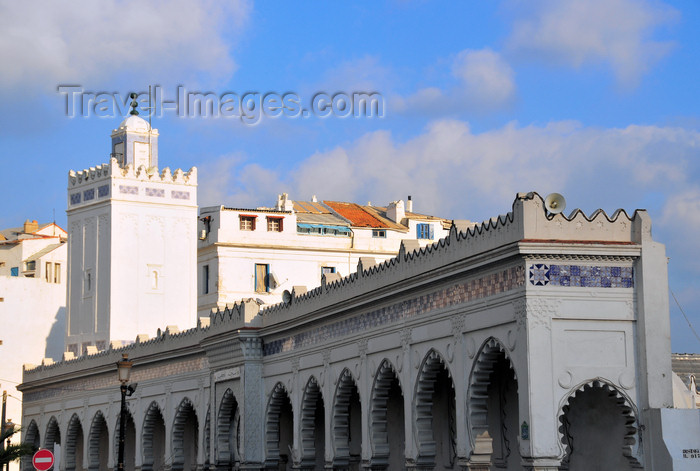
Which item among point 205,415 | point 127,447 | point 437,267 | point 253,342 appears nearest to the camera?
point 437,267

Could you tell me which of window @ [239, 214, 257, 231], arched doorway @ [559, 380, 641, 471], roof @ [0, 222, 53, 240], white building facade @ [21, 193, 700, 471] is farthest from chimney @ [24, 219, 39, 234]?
arched doorway @ [559, 380, 641, 471]

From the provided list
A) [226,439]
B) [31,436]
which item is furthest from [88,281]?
[226,439]

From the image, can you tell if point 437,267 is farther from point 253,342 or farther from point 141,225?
point 141,225

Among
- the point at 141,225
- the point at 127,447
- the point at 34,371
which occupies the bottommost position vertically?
the point at 127,447

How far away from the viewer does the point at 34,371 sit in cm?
4853

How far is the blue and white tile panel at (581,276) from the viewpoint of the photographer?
1953cm

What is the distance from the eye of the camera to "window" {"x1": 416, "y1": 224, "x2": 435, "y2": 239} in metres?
56.9

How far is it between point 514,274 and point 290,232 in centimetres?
3359

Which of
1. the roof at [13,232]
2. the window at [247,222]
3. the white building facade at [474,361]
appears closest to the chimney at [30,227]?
the roof at [13,232]

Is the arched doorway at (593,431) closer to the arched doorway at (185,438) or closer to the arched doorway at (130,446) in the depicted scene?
the arched doorway at (185,438)

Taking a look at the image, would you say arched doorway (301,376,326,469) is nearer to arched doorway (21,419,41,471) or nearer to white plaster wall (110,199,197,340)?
white plaster wall (110,199,197,340)

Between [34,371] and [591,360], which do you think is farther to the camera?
[34,371]

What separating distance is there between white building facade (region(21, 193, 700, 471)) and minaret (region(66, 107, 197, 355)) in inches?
516

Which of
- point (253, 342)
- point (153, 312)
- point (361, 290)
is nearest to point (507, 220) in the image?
point (361, 290)
